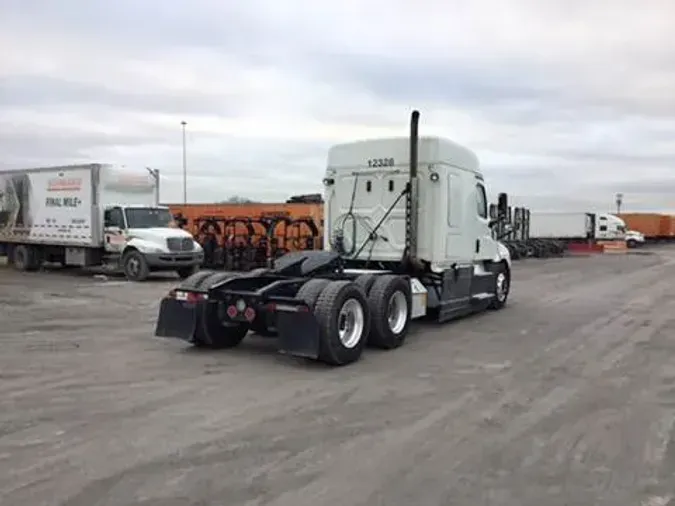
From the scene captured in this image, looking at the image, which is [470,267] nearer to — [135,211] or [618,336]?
[618,336]

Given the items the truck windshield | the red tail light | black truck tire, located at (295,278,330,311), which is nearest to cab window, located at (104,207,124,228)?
the truck windshield

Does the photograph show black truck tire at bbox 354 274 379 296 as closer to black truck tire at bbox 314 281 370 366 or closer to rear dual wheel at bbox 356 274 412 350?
rear dual wheel at bbox 356 274 412 350

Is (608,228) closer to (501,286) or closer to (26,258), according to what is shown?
(26,258)

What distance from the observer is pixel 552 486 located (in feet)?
16.2

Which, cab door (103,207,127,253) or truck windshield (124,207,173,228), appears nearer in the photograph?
cab door (103,207,127,253)

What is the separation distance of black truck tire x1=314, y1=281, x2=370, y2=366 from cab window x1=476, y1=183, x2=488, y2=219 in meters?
4.90

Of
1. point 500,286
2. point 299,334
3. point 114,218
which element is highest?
Answer: point 114,218

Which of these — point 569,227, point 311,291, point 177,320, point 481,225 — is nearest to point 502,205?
point 481,225

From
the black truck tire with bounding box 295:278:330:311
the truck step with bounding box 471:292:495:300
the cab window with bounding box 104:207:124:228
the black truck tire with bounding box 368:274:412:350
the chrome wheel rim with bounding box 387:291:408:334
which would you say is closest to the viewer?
the black truck tire with bounding box 295:278:330:311

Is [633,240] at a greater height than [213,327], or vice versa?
[633,240]

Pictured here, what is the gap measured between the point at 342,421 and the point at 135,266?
672 inches

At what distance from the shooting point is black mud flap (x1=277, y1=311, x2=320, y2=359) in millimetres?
8680

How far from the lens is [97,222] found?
23359 millimetres

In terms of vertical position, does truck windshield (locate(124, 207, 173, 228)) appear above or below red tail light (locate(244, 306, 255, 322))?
above
